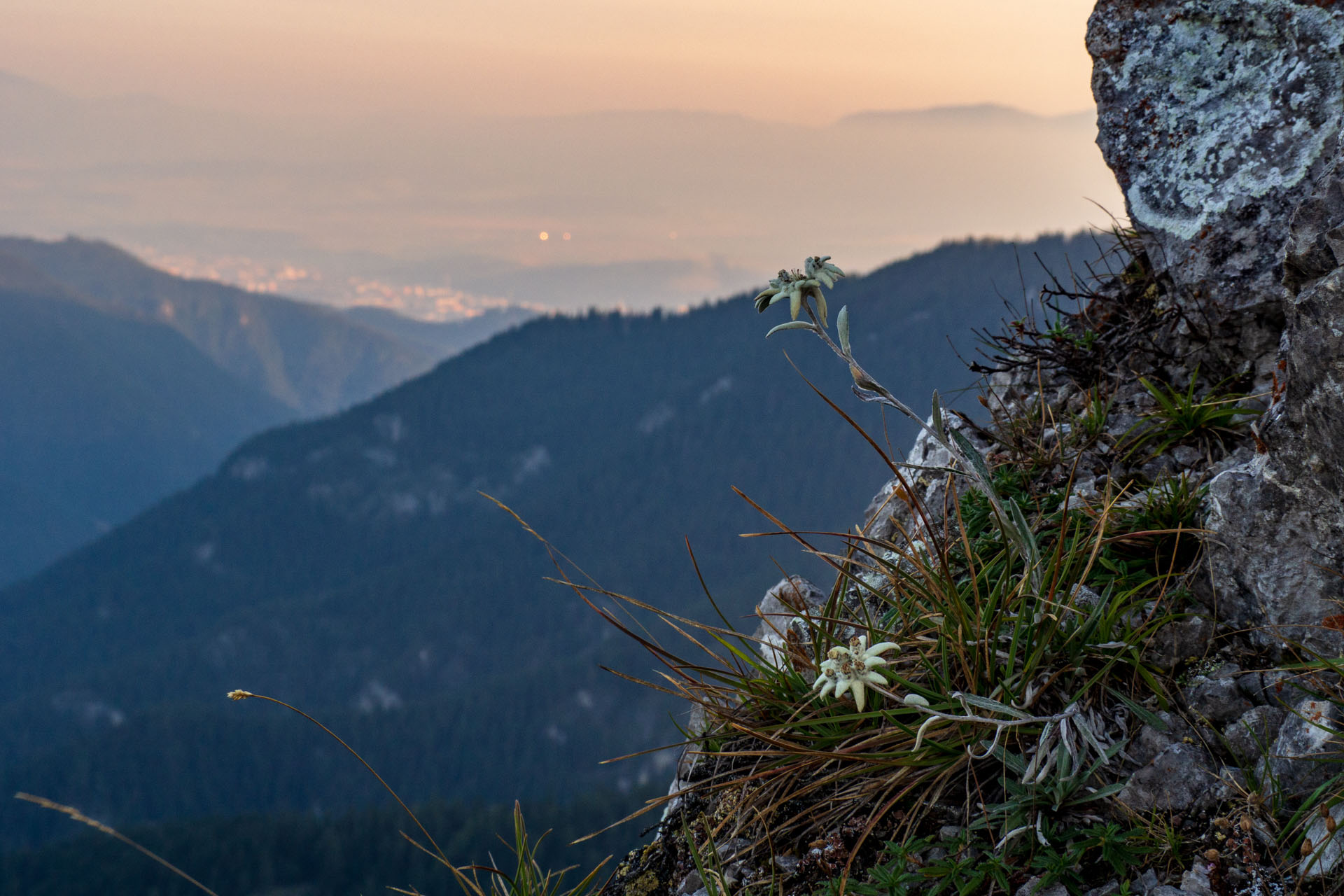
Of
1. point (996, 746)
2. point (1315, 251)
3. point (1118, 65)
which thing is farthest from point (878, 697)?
point (1118, 65)

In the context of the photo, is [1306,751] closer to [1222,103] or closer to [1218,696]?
[1218,696]

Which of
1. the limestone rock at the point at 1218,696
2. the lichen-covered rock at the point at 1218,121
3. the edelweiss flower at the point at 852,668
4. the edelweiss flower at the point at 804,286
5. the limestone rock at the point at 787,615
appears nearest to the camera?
the edelweiss flower at the point at 852,668

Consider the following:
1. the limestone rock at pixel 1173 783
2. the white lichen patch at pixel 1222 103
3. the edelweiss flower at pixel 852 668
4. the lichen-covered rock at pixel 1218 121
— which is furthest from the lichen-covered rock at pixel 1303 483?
the edelweiss flower at pixel 852 668

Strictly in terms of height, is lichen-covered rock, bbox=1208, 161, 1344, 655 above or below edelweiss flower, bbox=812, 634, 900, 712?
above

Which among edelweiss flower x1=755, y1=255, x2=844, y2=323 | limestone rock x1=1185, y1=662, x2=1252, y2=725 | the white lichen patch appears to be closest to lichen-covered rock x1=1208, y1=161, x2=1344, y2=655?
limestone rock x1=1185, y1=662, x2=1252, y2=725

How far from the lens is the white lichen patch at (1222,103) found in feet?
13.6

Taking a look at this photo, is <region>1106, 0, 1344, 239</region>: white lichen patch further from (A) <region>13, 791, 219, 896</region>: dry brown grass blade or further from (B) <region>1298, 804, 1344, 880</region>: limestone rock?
(A) <region>13, 791, 219, 896</region>: dry brown grass blade

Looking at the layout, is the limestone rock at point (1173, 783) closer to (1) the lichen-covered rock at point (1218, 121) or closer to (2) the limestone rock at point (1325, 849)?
(2) the limestone rock at point (1325, 849)

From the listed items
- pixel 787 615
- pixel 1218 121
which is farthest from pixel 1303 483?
pixel 1218 121

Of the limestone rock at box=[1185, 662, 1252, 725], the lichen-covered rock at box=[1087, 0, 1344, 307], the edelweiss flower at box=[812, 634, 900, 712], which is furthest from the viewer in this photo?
the lichen-covered rock at box=[1087, 0, 1344, 307]

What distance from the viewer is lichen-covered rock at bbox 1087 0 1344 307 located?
163 inches

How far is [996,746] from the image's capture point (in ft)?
10.3

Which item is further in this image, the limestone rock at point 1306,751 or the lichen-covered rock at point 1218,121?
the lichen-covered rock at point 1218,121

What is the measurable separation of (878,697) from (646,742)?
193052 millimetres
